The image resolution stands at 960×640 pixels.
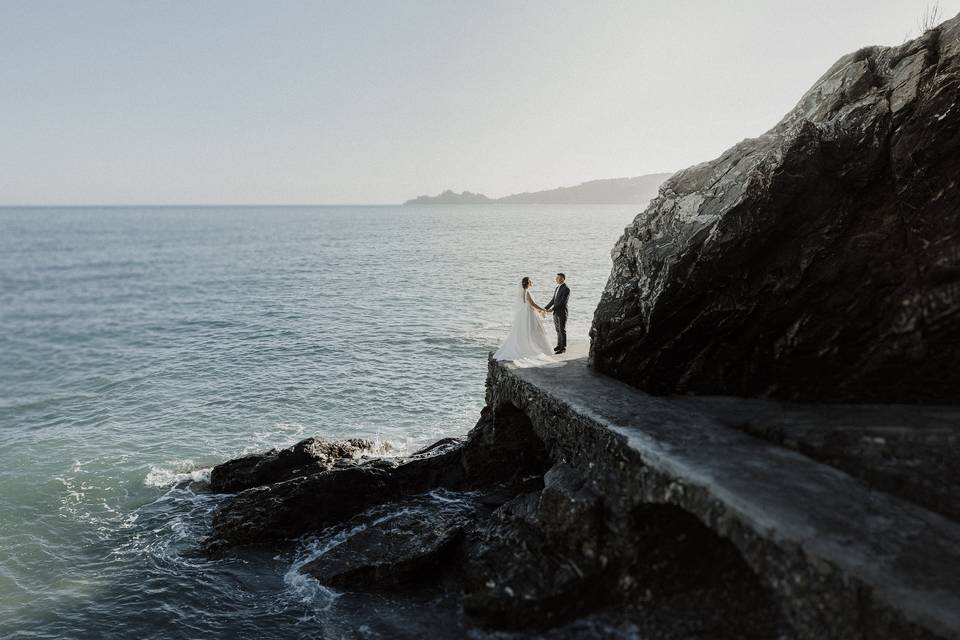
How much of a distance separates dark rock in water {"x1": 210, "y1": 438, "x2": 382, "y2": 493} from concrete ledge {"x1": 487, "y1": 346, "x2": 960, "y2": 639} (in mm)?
7742

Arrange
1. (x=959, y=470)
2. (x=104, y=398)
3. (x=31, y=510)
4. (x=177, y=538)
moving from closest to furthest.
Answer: (x=959, y=470), (x=177, y=538), (x=31, y=510), (x=104, y=398)

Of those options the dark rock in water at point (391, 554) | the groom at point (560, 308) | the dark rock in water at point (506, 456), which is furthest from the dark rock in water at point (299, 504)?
the groom at point (560, 308)

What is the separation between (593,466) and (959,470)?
5321mm

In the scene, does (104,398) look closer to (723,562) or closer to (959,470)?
(723,562)

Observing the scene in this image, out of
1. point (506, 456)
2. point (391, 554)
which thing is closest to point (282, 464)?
point (391, 554)

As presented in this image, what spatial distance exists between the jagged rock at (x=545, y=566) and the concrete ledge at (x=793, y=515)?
545mm

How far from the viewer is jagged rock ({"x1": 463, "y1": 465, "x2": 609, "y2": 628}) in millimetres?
9516

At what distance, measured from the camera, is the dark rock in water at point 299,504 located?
1416 cm

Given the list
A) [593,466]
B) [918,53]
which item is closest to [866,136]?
[918,53]

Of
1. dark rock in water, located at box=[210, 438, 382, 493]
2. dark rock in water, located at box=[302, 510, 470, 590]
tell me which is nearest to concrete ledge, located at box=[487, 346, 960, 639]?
dark rock in water, located at box=[302, 510, 470, 590]

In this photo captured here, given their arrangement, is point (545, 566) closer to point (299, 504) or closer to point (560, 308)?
point (299, 504)

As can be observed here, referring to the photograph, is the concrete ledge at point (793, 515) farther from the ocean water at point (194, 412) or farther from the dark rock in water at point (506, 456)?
the ocean water at point (194, 412)

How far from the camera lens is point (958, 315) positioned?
9.91 meters

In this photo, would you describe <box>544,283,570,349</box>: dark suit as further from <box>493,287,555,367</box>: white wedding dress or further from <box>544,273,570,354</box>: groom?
<box>493,287,555,367</box>: white wedding dress
